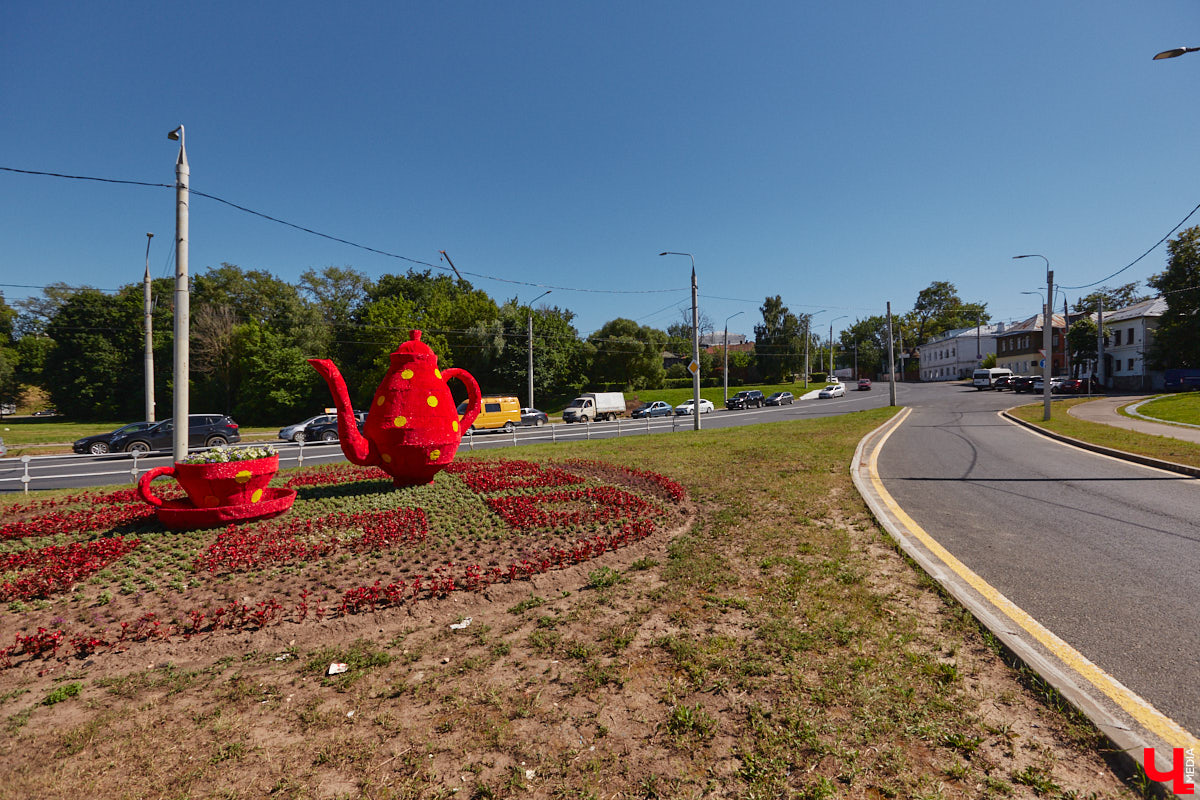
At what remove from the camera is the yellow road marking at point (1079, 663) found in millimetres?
2527

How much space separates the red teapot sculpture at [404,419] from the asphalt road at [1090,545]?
761 cm

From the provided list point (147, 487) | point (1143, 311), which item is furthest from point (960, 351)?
point (147, 487)

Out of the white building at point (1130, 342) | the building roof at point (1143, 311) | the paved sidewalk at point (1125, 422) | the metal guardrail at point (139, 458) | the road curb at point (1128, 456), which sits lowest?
the metal guardrail at point (139, 458)

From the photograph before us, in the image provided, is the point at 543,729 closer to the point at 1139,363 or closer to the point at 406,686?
the point at 406,686

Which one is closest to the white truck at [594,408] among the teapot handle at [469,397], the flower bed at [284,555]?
the teapot handle at [469,397]

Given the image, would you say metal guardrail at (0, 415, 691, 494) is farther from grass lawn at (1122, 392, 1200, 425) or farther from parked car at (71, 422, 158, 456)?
grass lawn at (1122, 392, 1200, 425)

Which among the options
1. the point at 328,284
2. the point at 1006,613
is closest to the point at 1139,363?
the point at 1006,613

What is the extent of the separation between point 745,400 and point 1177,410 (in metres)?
26.4

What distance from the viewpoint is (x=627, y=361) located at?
55.4 meters

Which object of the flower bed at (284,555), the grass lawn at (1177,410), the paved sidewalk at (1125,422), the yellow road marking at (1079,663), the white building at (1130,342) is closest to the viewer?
the yellow road marking at (1079,663)

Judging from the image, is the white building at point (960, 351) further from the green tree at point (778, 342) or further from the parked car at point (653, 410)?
the parked car at point (653, 410)

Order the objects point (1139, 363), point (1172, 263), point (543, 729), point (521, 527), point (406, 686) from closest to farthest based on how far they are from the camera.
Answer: point (543, 729)
point (406, 686)
point (521, 527)
point (1172, 263)
point (1139, 363)

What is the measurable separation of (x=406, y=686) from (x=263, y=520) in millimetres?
5075

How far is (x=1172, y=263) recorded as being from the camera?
1587 inches
